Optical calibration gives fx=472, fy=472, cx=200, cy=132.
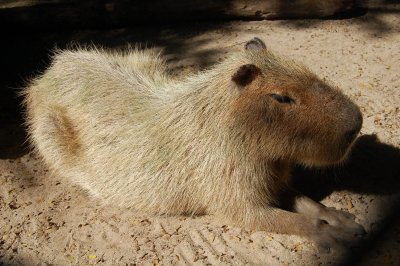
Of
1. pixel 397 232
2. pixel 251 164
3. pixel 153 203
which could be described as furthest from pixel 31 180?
pixel 397 232

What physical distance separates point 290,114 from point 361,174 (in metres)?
1.16

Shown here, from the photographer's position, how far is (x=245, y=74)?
3270mm

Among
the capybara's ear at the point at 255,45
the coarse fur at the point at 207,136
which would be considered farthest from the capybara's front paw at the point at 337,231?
the capybara's ear at the point at 255,45

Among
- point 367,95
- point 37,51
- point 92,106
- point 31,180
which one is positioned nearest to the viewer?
point 92,106

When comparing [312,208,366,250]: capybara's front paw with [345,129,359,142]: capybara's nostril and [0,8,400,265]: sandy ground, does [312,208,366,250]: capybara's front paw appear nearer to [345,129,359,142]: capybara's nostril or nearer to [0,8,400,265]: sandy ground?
[0,8,400,265]: sandy ground

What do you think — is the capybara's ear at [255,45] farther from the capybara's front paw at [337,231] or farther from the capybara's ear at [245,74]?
the capybara's front paw at [337,231]

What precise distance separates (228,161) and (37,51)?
13.2ft

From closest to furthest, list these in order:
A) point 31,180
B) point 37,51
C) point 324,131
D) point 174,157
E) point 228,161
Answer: point 324,131 < point 228,161 < point 174,157 < point 31,180 < point 37,51

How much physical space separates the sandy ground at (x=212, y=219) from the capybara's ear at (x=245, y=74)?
3.75ft

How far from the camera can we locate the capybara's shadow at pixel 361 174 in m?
3.89

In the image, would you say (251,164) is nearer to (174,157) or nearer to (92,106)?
(174,157)

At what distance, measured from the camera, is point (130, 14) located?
22.0ft

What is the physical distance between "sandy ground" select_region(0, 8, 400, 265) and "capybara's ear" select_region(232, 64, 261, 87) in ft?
3.75

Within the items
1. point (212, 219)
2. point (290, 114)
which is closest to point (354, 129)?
point (290, 114)
